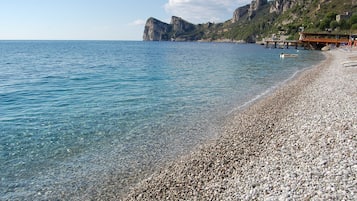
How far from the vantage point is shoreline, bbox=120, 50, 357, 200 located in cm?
838

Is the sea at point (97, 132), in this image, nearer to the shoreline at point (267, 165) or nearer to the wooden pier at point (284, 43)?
the shoreline at point (267, 165)

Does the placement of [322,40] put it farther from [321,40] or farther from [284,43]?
[284,43]

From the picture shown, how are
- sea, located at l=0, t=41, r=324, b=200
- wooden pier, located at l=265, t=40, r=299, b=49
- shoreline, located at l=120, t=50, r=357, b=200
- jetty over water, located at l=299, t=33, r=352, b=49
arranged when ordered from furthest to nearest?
wooden pier, located at l=265, t=40, r=299, b=49
jetty over water, located at l=299, t=33, r=352, b=49
sea, located at l=0, t=41, r=324, b=200
shoreline, located at l=120, t=50, r=357, b=200

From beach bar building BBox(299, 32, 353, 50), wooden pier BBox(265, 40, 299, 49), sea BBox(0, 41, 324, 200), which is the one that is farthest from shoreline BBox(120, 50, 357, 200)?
wooden pier BBox(265, 40, 299, 49)

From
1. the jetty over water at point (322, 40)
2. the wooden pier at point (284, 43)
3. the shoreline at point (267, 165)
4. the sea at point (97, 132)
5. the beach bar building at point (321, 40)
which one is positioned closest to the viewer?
the shoreline at point (267, 165)

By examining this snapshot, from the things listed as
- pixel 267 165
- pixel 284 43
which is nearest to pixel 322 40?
pixel 284 43

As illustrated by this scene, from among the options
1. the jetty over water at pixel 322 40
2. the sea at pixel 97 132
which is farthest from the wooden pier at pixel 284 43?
the sea at pixel 97 132

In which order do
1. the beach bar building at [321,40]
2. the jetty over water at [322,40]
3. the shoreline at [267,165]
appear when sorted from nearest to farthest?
the shoreline at [267,165], the beach bar building at [321,40], the jetty over water at [322,40]

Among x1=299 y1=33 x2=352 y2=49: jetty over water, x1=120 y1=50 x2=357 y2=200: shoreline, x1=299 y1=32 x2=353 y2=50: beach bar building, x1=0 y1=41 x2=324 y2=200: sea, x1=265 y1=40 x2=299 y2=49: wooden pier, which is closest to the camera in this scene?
x1=120 y1=50 x2=357 y2=200: shoreline

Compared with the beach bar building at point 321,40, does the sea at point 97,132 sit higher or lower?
lower

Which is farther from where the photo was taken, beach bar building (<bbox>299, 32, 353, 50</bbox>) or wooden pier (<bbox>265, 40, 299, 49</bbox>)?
wooden pier (<bbox>265, 40, 299, 49</bbox>)

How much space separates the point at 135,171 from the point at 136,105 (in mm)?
11686

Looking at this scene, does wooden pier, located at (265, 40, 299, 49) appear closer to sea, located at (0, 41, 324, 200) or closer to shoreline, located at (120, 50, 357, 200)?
sea, located at (0, 41, 324, 200)

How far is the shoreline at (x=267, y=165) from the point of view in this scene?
27.5ft
